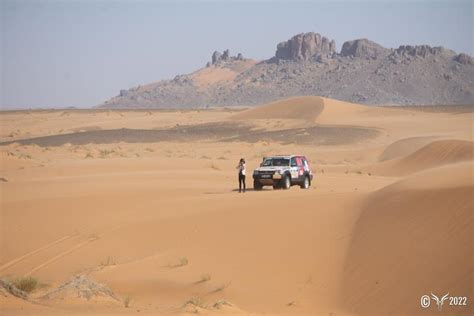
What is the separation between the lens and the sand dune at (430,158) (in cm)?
3572

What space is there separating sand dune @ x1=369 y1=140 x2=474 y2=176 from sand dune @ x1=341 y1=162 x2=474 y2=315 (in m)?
20.6

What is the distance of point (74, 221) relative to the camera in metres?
19.5

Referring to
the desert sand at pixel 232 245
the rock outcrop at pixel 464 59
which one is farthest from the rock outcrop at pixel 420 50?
the desert sand at pixel 232 245

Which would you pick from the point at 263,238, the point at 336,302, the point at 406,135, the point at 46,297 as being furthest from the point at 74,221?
the point at 406,135

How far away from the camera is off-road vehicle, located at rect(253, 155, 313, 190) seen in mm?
25250

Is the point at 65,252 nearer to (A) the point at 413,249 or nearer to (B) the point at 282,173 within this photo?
(A) the point at 413,249

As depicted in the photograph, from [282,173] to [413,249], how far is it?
12.7 meters

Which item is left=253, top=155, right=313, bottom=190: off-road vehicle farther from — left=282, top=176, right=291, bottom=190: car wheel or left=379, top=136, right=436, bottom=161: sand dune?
left=379, top=136, right=436, bottom=161: sand dune

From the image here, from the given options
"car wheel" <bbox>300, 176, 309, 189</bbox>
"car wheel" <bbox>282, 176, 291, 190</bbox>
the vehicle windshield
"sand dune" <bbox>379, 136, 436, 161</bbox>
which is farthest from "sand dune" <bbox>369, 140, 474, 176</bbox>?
"car wheel" <bbox>282, 176, 291, 190</bbox>

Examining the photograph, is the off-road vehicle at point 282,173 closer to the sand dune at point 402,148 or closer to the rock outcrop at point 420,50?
the sand dune at point 402,148

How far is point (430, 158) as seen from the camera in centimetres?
3678

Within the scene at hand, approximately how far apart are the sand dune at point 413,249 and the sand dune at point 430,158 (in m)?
20.6

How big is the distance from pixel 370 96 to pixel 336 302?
163722 mm

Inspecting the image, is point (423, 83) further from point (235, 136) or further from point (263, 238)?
point (263, 238)
